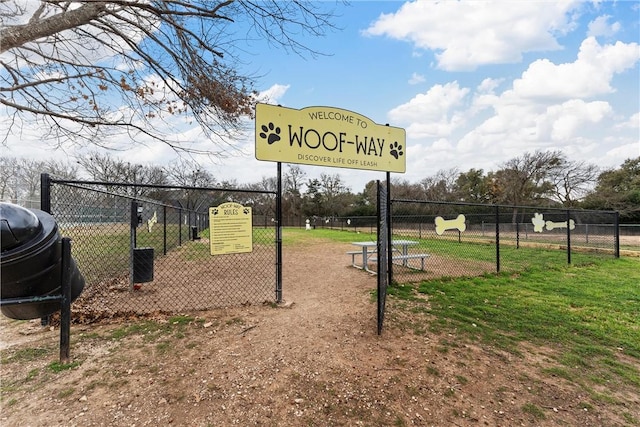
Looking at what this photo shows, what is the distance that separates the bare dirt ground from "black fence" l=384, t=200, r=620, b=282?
3093 millimetres

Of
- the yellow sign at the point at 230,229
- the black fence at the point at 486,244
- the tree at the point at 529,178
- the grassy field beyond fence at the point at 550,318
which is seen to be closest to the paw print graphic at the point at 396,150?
the black fence at the point at 486,244

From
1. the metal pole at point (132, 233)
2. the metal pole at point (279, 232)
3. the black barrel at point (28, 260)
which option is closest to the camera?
the black barrel at point (28, 260)

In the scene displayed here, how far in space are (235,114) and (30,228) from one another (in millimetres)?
4198

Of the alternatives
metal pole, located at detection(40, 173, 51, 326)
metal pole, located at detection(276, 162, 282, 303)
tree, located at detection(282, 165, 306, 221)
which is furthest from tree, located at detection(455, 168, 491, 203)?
metal pole, located at detection(40, 173, 51, 326)

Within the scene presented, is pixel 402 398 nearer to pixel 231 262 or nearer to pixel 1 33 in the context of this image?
pixel 1 33

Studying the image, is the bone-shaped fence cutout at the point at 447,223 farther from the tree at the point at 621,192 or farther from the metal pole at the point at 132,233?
the tree at the point at 621,192

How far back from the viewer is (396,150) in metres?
5.25

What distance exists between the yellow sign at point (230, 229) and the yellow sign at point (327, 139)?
801 mm

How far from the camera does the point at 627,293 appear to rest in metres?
5.53

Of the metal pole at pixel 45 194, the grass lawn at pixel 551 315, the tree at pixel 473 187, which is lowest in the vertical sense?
the grass lawn at pixel 551 315

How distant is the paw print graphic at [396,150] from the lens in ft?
17.1

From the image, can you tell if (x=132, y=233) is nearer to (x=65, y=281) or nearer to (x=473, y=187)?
(x=65, y=281)

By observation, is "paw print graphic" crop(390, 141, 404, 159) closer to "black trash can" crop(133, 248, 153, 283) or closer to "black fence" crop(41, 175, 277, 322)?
"black fence" crop(41, 175, 277, 322)

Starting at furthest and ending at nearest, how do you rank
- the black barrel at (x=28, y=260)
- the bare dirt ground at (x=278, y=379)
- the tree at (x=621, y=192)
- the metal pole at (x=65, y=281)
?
the tree at (x=621, y=192)
the metal pole at (x=65, y=281)
the bare dirt ground at (x=278, y=379)
the black barrel at (x=28, y=260)
